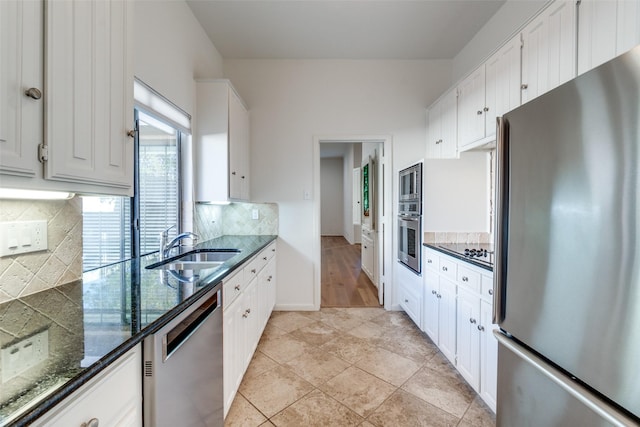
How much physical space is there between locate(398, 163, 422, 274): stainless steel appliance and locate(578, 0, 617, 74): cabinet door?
133cm

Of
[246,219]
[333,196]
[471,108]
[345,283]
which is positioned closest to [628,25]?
[471,108]

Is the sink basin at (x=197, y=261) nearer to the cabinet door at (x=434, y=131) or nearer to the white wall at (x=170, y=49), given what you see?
the white wall at (x=170, y=49)

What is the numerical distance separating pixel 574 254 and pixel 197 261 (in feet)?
6.98

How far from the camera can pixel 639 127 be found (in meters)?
0.66

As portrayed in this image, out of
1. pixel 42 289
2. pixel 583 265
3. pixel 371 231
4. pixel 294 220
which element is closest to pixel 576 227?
pixel 583 265

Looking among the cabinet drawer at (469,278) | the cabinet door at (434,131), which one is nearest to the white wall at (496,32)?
the cabinet door at (434,131)

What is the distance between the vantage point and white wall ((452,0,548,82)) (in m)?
2.10

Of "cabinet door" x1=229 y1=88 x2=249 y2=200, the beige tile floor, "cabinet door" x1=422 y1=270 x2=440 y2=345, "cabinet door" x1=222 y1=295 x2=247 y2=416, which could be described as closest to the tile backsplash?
"cabinet door" x1=222 y1=295 x2=247 y2=416

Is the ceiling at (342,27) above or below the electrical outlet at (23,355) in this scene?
above

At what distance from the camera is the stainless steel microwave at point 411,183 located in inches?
102

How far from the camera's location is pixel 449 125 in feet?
8.91

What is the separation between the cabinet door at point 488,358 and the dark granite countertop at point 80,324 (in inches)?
60.4

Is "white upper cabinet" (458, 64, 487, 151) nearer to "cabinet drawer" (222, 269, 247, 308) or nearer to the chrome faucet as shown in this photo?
"cabinet drawer" (222, 269, 247, 308)

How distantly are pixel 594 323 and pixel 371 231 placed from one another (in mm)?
3666
